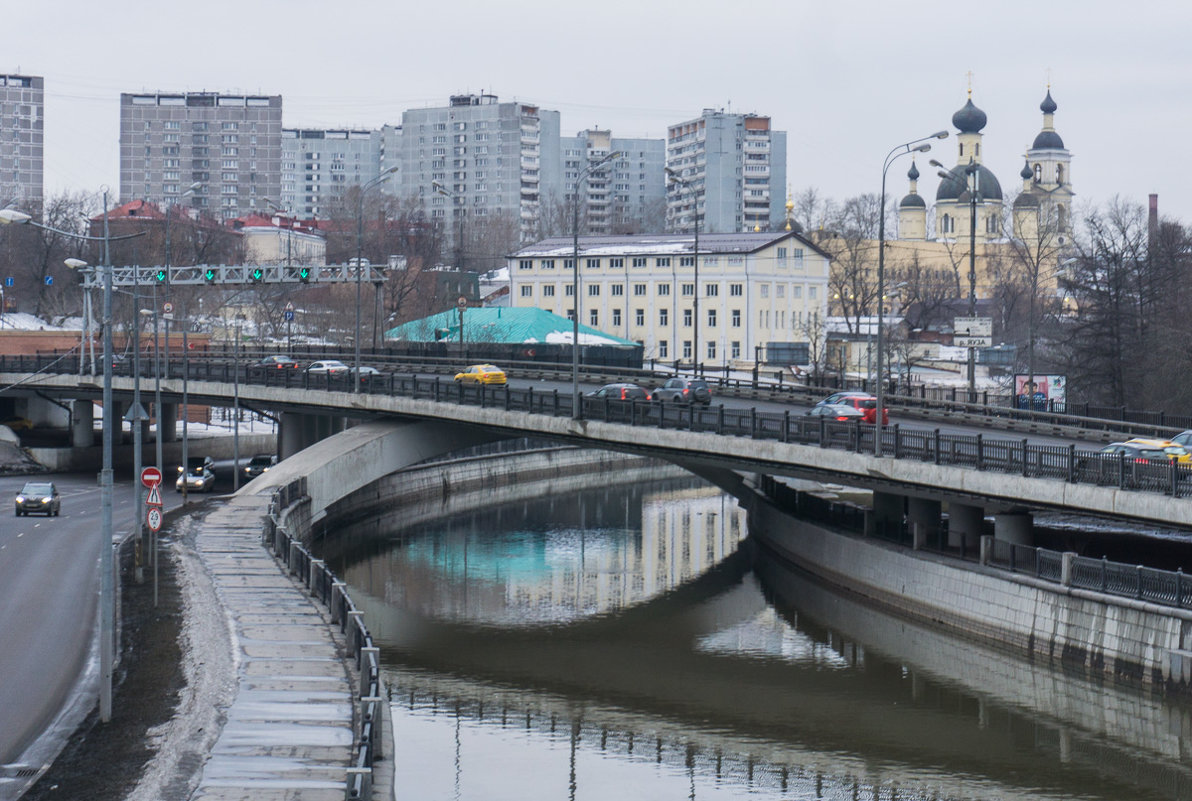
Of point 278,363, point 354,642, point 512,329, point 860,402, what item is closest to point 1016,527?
point 860,402

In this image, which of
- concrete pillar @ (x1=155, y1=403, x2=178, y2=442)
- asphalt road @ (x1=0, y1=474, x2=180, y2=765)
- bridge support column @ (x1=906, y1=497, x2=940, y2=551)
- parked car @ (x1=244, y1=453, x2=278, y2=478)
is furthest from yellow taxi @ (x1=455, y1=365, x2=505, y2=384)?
bridge support column @ (x1=906, y1=497, x2=940, y2=551)

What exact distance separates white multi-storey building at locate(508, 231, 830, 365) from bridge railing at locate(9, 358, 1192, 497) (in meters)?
44.7

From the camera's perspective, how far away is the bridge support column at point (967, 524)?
42.0 metres

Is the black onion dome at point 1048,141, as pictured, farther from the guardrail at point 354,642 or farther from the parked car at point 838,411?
the guardrail at point 354,642

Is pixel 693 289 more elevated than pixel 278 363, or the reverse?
pixel 693 289

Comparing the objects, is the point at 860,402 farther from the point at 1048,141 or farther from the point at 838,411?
the point at 1048,141

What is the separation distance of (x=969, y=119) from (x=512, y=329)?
325 ft

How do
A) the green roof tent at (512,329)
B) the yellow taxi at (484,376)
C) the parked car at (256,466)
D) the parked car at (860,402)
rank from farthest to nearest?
the green roof tent at (512,329)
the parked car at (256,466)
the yellow taxi at (484,376)
the parked car at (860,402)

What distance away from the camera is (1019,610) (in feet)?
123

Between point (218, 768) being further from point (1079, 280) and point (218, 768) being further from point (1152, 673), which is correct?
point (1079, 280)

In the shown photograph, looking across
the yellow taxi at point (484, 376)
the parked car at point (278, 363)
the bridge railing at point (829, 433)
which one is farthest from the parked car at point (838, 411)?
the parked car at point (278, 363)

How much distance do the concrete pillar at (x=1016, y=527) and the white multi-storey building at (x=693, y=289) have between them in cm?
6124

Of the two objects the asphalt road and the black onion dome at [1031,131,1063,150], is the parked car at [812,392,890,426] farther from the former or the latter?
the black onion dome at [1031,131,1063,150]

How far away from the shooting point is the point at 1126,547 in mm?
44594
